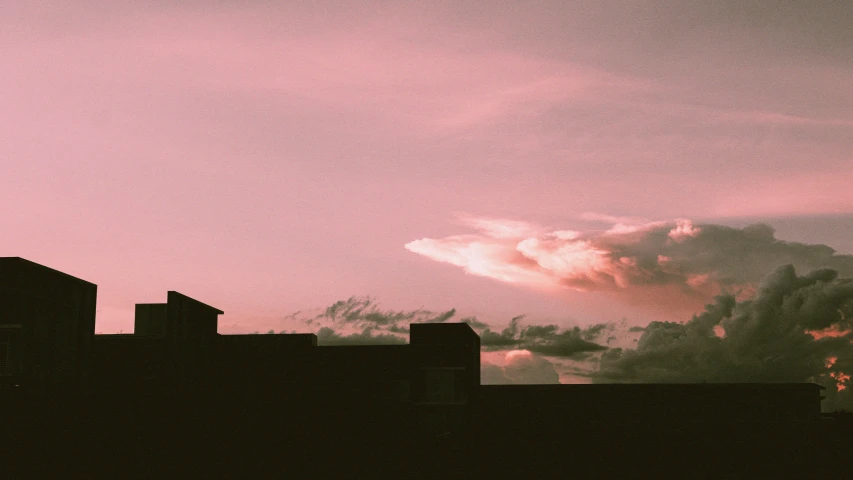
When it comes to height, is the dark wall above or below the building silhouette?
above

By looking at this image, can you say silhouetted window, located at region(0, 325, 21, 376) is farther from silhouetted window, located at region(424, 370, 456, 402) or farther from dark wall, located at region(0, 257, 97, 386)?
silhouetted window, located at region(424, 370, 456, 402)

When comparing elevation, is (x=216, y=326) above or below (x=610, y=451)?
above

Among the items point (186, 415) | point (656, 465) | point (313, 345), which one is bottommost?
point (656, 465)

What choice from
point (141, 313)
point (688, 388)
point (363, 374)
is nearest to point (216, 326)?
point (141, 313)

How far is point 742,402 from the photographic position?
67.8 m

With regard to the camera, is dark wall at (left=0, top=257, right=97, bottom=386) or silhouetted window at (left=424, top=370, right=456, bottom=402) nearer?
dark wall at (left=0, top=257, right=97, bottom=386)

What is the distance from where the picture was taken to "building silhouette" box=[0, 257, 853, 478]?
30.3 m

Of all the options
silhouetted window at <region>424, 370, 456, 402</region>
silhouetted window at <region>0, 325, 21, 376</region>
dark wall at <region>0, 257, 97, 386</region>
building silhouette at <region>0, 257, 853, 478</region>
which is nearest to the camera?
building silhouette at <region>0, 257, 853, 478</region>

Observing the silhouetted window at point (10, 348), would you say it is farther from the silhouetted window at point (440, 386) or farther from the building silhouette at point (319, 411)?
the silhouetted window at point (440, 386)

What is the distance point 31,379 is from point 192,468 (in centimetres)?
980

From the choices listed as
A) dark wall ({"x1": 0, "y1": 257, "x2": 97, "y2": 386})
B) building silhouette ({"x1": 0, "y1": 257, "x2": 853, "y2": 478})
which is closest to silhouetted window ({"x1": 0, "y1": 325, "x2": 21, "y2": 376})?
building silhouette ({"x1": 0, "y1": 257, "x2": 853, "y2": 478})

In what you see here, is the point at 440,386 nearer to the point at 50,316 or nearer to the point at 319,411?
the point at 319,411

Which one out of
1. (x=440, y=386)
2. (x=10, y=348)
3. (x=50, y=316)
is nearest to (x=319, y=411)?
(x=440, y=386)

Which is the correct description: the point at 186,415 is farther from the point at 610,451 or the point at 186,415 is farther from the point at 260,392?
the point at 610,451
